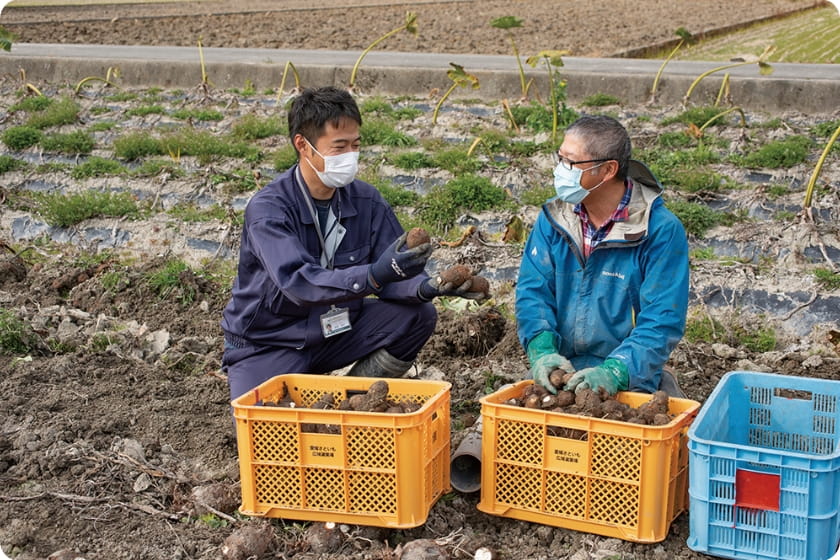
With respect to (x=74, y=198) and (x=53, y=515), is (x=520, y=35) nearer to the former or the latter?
(x=74, y=198)

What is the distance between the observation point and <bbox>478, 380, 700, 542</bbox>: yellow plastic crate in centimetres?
308

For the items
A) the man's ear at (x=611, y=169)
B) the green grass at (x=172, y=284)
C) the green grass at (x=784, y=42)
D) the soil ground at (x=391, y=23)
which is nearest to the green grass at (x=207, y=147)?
the green grass at (x=172, y=284)

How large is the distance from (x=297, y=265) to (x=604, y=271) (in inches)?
44.1

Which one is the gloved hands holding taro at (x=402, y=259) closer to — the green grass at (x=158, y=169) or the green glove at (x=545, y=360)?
the green glove at (x=545, y=360)

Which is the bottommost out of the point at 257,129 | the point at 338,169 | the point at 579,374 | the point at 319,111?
the point at 579,374

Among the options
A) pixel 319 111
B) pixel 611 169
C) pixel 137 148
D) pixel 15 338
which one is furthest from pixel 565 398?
pixel 137 148

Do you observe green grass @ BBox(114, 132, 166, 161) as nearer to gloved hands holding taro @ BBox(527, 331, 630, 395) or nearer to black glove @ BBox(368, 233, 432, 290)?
black glove @ BBox(368, 233, 432, 290)

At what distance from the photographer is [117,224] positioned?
271 inches

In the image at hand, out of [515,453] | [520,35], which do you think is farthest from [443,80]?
[520,35]

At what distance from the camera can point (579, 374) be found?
335 centimetres

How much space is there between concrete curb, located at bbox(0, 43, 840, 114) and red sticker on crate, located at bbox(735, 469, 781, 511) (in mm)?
6037

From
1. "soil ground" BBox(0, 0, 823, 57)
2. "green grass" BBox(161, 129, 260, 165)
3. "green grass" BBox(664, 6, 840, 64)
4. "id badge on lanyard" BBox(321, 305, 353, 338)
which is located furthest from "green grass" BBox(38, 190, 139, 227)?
"green grass" BBox(664, 6, 840, 64)

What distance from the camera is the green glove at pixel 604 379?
3316mm

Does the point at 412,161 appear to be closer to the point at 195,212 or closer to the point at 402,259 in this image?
the point at 195,212
